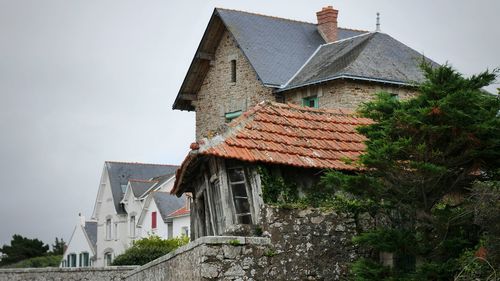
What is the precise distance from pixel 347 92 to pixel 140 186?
3474cm

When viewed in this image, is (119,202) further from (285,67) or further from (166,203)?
(285,67)

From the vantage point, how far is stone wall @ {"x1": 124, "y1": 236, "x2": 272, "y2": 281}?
1752 cm

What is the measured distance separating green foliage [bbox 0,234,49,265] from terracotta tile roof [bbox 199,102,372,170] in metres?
59.5

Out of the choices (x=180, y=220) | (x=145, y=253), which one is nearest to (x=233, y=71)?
(x=145, y=253)

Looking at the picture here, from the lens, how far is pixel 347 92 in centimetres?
3105

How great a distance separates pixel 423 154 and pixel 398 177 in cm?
58

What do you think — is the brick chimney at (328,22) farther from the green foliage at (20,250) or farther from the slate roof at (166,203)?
the green foliage at (20,250)

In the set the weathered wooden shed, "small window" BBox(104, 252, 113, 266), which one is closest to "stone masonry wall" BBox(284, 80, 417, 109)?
the weathered wooden shed

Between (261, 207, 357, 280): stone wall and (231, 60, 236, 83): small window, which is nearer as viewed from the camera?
(261, 207, 357, 280): stone wall

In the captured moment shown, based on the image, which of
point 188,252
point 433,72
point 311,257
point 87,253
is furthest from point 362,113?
point 87,253

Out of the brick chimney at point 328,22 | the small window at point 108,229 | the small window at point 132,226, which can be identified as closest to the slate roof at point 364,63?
the brick chimney at point 328,22

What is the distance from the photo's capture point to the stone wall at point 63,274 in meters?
29.7

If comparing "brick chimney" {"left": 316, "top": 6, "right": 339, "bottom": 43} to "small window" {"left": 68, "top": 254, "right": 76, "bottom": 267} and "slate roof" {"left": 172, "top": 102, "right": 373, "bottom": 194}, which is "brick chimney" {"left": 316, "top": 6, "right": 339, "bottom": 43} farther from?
"small window" {"left": 68, "top": 254, "right": 76, "bottom": 267}

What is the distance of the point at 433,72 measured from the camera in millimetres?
17297
